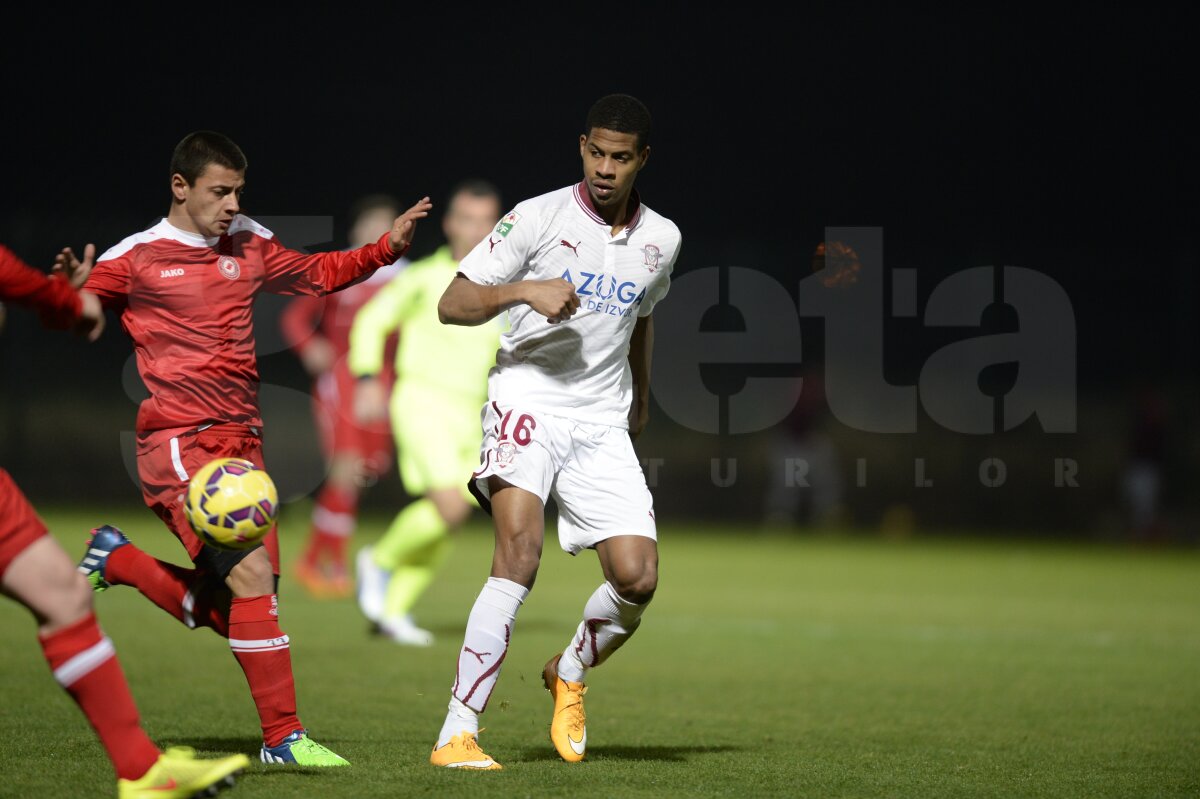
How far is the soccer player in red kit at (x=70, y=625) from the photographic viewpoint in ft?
13.7

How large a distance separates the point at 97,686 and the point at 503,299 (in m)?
1.95

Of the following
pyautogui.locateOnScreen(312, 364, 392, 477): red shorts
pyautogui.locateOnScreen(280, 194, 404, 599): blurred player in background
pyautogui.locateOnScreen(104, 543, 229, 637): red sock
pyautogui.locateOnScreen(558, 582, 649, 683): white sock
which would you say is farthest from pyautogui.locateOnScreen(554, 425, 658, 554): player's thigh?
pyautogui.locateOnScreen(312, 364, 392, 477): red shorts

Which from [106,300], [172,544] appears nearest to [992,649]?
[106,300]

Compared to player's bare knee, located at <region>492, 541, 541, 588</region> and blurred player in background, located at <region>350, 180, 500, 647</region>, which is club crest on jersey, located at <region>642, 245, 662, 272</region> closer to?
player's bare knee, located at <region>492, 541, 541, 588</region>

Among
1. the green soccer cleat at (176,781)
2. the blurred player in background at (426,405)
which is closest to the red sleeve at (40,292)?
the green soccer cleat at (176,781)

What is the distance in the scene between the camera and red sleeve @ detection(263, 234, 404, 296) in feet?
18.8

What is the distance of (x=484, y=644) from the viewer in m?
5.45

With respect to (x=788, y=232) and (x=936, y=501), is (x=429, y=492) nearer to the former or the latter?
(x=936, y=501)

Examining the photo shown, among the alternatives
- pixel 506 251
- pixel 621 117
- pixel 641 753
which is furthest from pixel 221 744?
pixel 621 117

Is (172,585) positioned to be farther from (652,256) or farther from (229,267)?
(652,256)

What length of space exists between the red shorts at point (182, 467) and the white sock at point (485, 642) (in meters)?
0.79

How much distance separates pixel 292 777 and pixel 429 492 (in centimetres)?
469

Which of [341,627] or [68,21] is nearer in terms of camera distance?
[341,627]

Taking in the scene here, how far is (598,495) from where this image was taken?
572 cm
